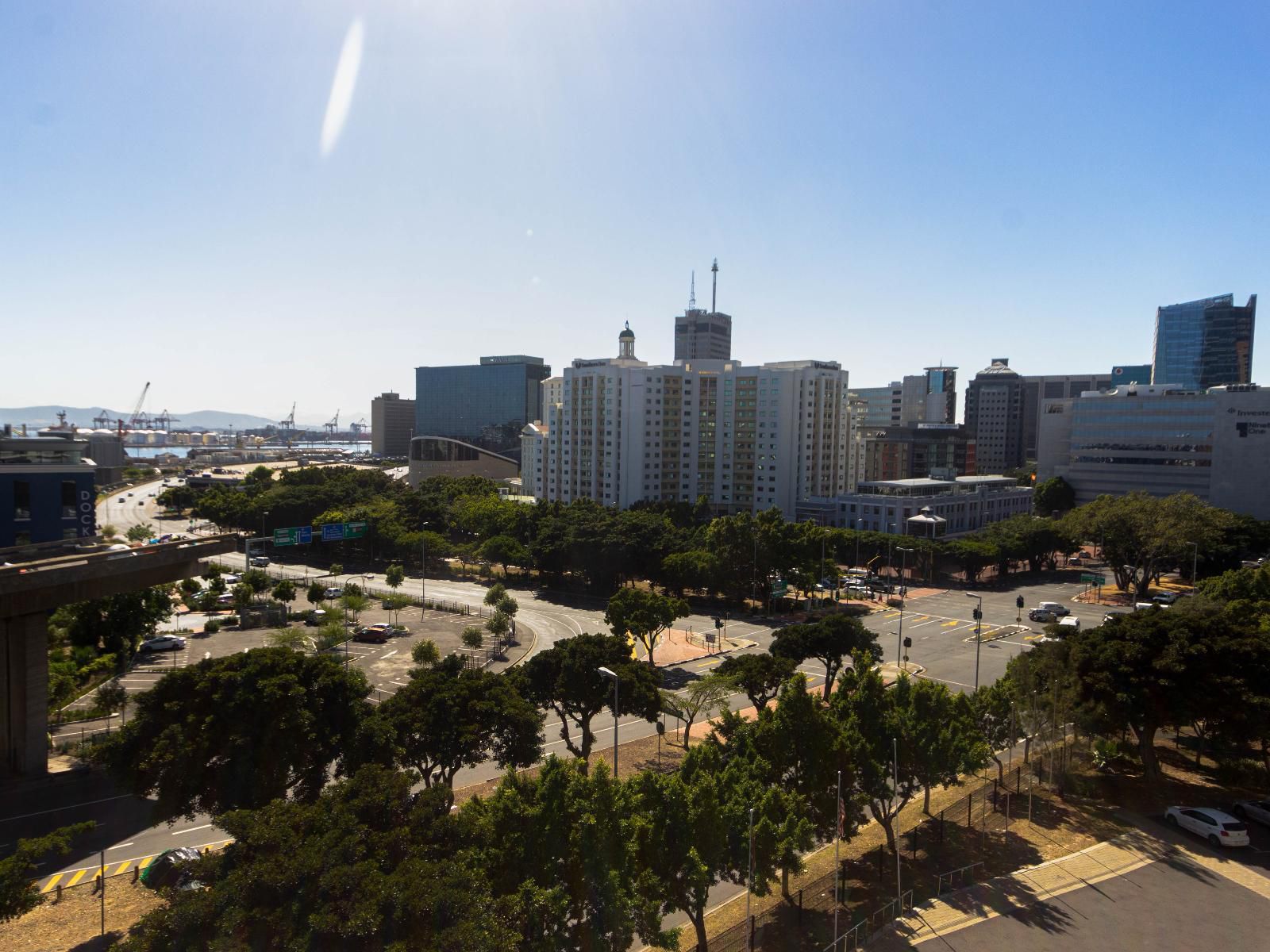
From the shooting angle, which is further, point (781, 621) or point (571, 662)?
point (781, 621)


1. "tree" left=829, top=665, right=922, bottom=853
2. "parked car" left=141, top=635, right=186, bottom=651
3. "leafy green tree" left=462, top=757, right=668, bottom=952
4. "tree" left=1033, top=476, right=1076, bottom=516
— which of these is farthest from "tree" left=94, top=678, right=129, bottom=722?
"tree" left=1033, top=476, right=1076, bottom=516

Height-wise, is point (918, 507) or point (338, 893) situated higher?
point (918, 507)

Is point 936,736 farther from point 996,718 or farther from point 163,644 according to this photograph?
point 163,644

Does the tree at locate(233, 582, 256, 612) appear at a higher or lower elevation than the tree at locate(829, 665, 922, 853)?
lower

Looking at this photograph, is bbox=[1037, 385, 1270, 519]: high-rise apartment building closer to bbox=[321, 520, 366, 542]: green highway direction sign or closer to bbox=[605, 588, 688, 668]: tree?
bbox=[605, 588, 688, 668]: tree

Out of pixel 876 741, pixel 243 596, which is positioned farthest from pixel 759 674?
pixel 243 596

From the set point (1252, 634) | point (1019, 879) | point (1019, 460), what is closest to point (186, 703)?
point (1019, 879)

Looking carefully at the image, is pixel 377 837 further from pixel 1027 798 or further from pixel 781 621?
pixel 781 621
